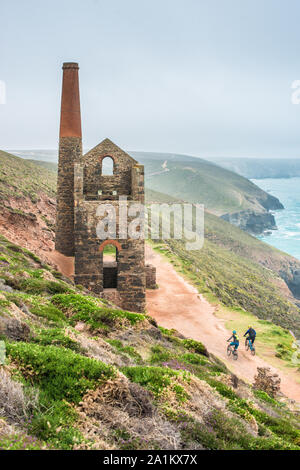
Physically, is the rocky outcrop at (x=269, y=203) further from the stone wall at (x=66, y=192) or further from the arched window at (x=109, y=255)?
the stone wall at (x=66, y=192)

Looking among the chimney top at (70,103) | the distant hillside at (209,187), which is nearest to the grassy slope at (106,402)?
the chimney top at (70,103)

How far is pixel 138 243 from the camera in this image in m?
20.0

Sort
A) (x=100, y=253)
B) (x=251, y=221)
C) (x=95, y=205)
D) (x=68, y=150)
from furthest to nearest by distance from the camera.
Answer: (x=251, y=221) < (x=68, y=150) < (x=100, y=253) < (x=95, y=205)

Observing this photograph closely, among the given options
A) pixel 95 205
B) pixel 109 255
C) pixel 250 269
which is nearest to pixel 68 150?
pixel 95 205

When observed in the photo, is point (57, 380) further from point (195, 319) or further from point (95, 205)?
point (195, 319)

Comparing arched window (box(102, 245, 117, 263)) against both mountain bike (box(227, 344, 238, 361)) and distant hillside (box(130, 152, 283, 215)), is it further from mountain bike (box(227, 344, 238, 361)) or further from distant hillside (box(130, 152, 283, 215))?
distant hillside (box(130, 152, 283, 215))

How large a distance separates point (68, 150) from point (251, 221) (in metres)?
112

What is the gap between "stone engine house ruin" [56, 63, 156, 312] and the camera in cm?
1977

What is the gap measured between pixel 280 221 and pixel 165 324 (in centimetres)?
14461

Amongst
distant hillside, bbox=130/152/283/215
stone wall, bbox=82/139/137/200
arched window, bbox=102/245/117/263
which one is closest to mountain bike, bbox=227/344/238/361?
stone wall, bbox=82/139/137/200

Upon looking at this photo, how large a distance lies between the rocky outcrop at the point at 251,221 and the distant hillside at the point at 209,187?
2.73 meters

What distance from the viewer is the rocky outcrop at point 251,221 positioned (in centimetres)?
12256

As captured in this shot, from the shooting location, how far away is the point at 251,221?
129 m
